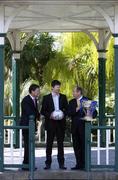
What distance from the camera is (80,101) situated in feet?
38.7

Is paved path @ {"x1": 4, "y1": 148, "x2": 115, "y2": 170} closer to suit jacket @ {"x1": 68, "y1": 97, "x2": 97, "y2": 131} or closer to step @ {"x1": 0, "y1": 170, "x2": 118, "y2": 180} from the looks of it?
step @ {"x1": 0, "y1": 170, "x2": 118, "y2": 180}

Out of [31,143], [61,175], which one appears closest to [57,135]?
[31,143]

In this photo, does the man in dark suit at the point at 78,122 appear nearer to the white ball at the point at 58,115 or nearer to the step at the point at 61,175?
the white ball at the point at 58,115

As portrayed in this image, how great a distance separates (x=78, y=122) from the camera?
38.9ft

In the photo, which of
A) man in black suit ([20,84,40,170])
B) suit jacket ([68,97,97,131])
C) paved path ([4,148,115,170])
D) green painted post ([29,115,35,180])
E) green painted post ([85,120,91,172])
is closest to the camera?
green painted post ([29,115,35,180])

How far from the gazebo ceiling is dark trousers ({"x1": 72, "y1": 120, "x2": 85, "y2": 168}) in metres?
2.28

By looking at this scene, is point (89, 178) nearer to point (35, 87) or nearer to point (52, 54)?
point (35, 87)

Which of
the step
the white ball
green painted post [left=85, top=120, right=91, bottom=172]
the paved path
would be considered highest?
the white ball

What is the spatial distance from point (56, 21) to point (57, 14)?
3.64ft

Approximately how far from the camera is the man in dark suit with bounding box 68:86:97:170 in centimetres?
1181

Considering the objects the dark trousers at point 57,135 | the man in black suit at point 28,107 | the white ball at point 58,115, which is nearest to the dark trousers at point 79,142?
the dark trousers at point 57,135

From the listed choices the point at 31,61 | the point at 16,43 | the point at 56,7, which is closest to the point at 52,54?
the point at 31,61

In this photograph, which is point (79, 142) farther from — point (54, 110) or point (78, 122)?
point (54, 110)

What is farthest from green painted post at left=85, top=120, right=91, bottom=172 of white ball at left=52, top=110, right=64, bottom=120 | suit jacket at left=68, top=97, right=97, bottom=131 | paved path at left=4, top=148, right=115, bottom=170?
paved path at left=4, top=148, right=115, bottom=170
